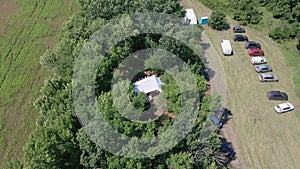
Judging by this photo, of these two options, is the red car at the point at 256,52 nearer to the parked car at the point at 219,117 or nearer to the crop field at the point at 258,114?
the crop field at the point at 258,114

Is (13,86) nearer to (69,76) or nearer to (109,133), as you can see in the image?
(69,76)

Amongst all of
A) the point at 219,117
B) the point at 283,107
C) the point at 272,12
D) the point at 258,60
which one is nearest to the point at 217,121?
the point at 219,117

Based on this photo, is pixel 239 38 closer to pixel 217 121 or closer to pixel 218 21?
pixel 218 21

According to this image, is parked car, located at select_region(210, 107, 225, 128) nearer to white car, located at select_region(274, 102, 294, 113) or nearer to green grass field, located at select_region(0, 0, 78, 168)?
white car, located at select_region(274, 102, 294, 113)

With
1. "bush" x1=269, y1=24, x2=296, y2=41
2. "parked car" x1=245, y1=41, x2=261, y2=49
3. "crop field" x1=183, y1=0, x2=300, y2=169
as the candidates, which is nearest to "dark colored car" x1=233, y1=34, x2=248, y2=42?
"crop field" x1=183, y1=0, x2=300, y2=169

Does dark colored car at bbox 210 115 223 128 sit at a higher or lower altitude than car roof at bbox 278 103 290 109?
higher

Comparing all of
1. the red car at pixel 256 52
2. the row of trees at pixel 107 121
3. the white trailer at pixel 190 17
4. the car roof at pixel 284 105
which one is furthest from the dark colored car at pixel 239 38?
the car roof at pixel 284 105
